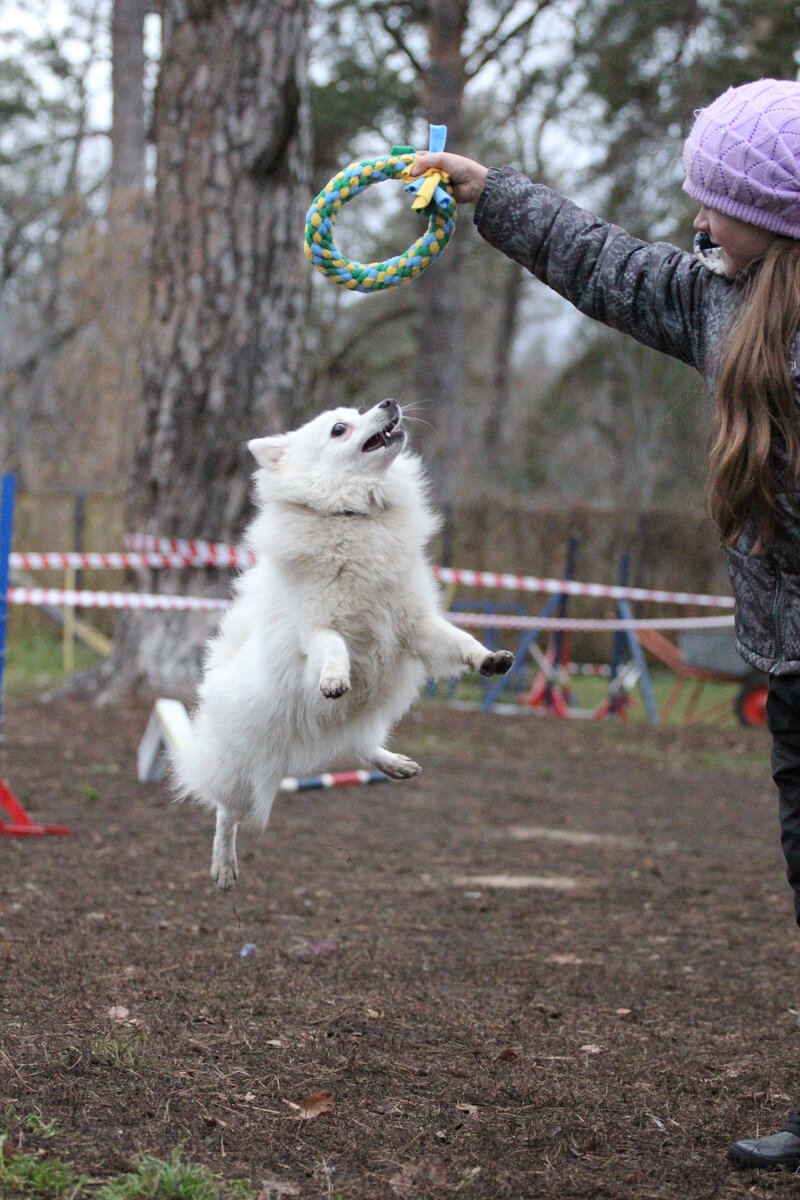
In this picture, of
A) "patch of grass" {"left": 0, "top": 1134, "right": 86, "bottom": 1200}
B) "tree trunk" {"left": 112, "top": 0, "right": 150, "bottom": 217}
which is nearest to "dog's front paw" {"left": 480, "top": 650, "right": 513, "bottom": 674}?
"patch of grass" {"left": 0, "top": 1134, "right": 86, "bottom": 1200}

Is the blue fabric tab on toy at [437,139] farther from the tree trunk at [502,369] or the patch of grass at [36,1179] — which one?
the tree trunk at [502,369]

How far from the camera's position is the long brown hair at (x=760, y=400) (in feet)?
8.43

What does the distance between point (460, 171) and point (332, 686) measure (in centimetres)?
139

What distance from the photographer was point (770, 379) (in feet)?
8.40

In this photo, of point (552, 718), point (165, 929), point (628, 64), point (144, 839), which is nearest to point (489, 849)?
point (144, 839)

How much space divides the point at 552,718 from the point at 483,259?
1585 centimetres

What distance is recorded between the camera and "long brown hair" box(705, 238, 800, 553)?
257 cm

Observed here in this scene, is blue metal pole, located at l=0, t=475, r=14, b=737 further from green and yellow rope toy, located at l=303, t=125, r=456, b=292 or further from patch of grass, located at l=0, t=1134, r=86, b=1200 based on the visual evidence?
patch of grass, located at l=0, t=1134, r=86, b=1200

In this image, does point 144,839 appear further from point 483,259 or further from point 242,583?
point 483,259

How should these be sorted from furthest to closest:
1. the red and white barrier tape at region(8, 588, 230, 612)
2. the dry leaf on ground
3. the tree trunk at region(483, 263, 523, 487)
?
the tree trunk at region(483, 263, 523, 487) < the red and white barrier tape at region(8, 588, 230, 612) < the dry leaf on ground

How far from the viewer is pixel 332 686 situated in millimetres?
3305

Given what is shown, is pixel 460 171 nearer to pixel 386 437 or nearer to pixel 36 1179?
pixel 386 437

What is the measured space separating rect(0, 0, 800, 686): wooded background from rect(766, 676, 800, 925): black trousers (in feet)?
2.62

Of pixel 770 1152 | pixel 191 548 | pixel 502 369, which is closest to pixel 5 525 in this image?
pixel 191 548
